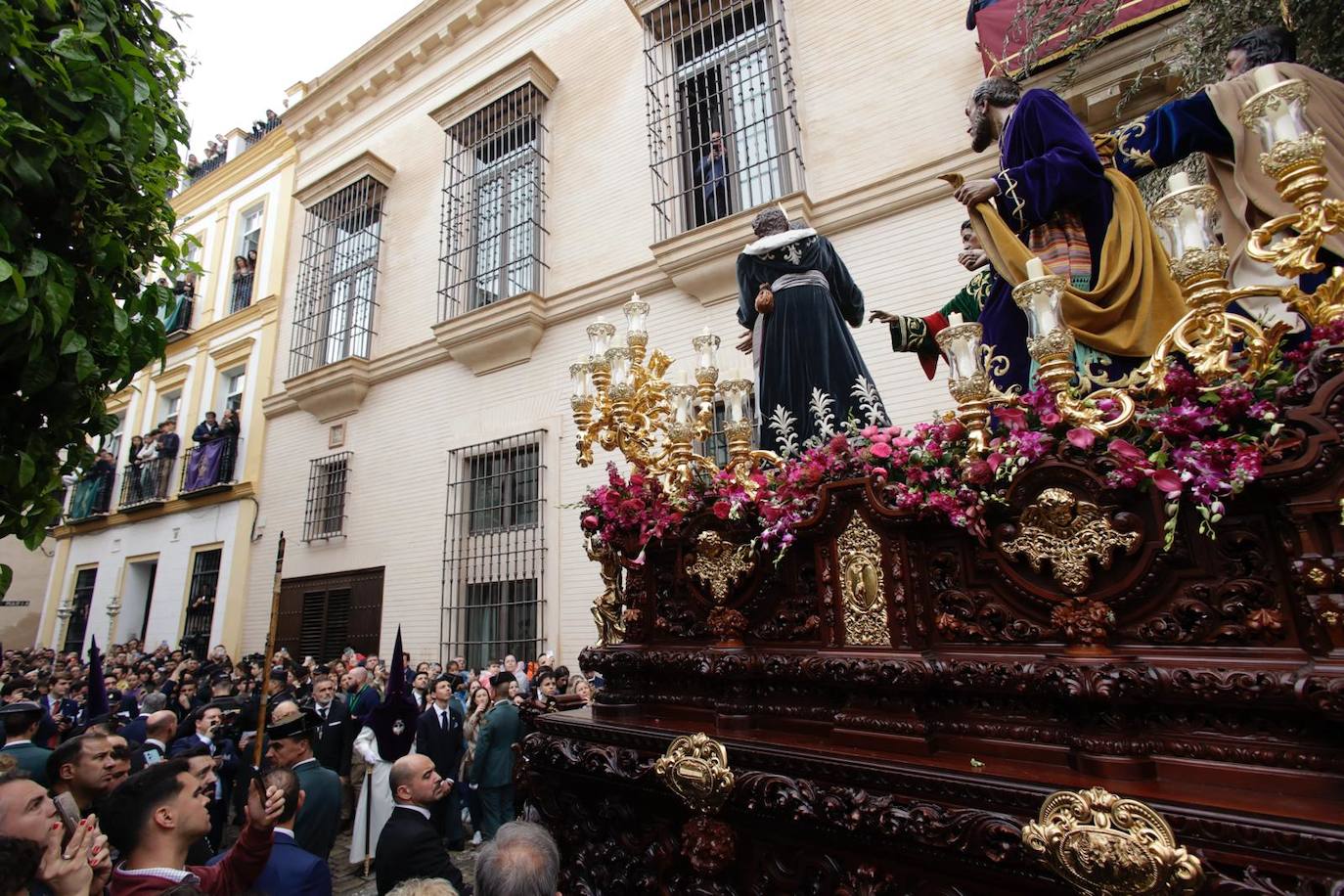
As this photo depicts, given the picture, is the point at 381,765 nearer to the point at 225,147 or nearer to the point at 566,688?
the point at 566,688

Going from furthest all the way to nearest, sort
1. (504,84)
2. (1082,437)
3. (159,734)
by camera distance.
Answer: (504,84) < (159,734) < (1082,437)

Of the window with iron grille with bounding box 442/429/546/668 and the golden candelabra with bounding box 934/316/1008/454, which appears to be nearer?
the golden candelabra with bounding box 934/316/1008/454

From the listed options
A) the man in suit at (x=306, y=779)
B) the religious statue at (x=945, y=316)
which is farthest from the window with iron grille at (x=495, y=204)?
the religious statue at (x=945, y=316)

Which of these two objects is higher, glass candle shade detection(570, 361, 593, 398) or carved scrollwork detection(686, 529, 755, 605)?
glass candle shade detection(570, 361, 593, 398)

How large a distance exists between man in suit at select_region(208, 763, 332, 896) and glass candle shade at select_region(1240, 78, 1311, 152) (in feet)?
11.9

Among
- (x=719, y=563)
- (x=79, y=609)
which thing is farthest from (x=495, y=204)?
(x=79, y=609)

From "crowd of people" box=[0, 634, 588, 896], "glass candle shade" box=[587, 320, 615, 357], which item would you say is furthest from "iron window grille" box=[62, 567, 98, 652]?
"glass candle shade" box=[587, 320, 615, 357]

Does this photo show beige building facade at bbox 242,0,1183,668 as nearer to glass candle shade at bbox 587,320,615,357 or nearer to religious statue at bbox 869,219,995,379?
religious statue at bbox 869,219,995,379

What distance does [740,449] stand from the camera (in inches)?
97.7

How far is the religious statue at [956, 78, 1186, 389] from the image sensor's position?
84.8 inches

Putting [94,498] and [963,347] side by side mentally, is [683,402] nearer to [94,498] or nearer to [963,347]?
[963,347]

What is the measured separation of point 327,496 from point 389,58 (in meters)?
7.77

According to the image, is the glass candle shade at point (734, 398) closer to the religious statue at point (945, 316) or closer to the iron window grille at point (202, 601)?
the religious statue at point (945, 316)

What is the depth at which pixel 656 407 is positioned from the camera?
3012mm
